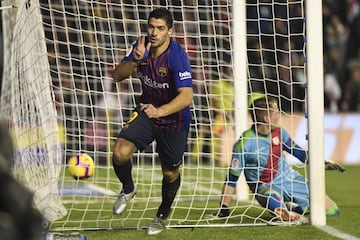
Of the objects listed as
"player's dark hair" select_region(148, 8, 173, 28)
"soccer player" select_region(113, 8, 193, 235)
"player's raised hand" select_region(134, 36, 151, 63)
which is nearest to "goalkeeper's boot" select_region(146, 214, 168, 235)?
"soccer player" select_region(113, 8, 193, 235)

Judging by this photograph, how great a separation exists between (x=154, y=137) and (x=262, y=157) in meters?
1.61

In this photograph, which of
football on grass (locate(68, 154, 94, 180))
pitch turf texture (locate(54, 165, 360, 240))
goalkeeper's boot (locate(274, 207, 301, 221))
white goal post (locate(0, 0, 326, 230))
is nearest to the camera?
pitch turf texture (locate(54, 165, 360, 240))

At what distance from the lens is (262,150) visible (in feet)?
29.8

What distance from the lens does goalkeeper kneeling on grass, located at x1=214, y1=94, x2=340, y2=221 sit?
891 centimetres

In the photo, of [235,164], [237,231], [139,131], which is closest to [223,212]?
[235,164]

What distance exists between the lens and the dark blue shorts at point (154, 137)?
7.73 metres

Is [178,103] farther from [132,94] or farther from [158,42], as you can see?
[132,94]

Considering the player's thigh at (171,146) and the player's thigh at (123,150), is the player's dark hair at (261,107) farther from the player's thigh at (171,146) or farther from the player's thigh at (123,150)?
the player's thigh at (123,150)

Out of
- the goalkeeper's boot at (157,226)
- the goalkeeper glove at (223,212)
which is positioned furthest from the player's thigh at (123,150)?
the goalkeeper glove at (223,212)

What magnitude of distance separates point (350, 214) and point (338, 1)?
37.2ft

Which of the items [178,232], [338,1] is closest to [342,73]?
[338,1]

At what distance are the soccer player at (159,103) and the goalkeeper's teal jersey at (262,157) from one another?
4.10ft

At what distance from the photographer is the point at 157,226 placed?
7.84 meters

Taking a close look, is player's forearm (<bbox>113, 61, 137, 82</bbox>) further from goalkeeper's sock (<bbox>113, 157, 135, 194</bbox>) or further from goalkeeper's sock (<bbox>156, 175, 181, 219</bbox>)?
goalkeeper's sock (<bbox>156, 175, 181, 219</bbox>)
